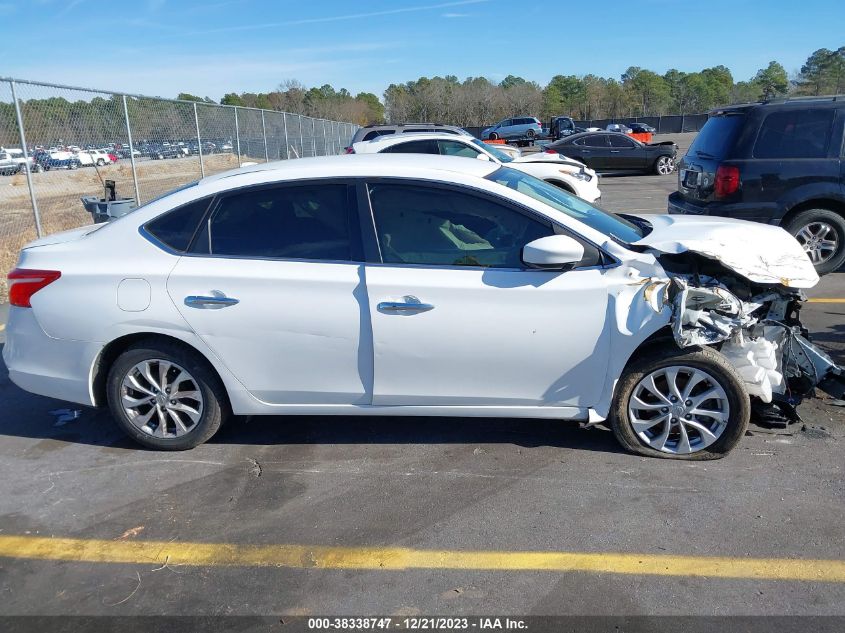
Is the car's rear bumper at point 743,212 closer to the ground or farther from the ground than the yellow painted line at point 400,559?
farther from the ground

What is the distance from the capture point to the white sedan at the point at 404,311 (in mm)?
3861

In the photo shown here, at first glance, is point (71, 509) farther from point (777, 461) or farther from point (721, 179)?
point (721, 179)

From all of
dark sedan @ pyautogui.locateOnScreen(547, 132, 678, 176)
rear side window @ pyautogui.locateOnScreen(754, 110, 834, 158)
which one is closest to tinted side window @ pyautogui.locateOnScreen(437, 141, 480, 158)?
rear side window @ pyautogui.locateOnScreen(754, 110, 834, 158)

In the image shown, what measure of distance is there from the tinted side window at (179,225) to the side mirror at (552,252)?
75.6 inches

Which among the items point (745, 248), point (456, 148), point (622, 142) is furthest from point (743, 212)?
point (622, 142)

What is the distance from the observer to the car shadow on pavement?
14.4 ft

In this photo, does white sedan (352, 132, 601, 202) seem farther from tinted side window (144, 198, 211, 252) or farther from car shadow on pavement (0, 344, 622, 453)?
tinted side window (144, 198, 211, 252)

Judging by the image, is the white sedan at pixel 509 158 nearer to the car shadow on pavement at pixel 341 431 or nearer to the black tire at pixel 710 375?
the car shadow on pavement at pixel 341 431

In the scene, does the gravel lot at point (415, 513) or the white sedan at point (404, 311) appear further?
the white sedan at point (404, 311)

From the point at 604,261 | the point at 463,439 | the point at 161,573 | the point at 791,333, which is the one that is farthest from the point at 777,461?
the point at 161,573

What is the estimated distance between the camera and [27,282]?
166 inches

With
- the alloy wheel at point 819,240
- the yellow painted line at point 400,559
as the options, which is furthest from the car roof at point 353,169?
the alloy wheel at point 819,240

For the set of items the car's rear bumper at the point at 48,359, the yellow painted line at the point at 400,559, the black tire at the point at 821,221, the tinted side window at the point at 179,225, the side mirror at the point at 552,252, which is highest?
the tinted side window at the point at 179,225

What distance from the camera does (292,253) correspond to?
4.05 meters
